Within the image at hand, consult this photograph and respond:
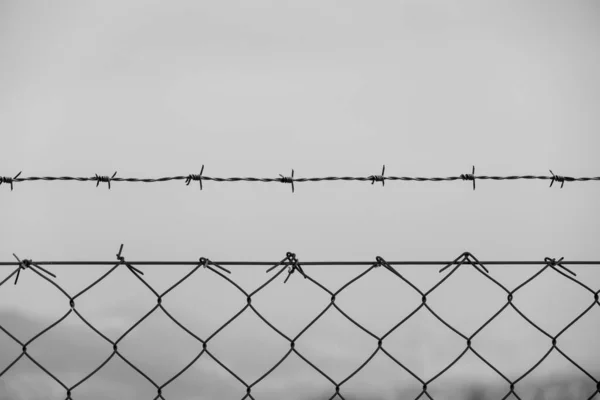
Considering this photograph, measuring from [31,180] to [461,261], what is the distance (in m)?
1.36

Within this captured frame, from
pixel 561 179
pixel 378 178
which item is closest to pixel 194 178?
pixel 378 178


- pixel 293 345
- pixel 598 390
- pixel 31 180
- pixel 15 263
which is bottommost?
pixel 598 390

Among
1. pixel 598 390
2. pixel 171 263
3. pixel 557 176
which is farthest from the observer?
pixel 557 176

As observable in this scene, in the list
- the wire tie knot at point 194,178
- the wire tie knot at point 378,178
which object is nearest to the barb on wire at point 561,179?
the wire tie knot at point 378,178

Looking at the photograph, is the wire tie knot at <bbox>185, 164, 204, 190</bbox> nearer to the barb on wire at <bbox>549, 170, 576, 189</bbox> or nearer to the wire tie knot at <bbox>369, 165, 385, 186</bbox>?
the wire tie knot at <bbox>369, 165, 385, 186</bbox>

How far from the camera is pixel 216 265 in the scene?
4.35 feet

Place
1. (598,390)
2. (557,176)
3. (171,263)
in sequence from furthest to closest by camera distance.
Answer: (557,176)
(598,390)
(171,263)

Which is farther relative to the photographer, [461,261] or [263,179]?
[263,179]

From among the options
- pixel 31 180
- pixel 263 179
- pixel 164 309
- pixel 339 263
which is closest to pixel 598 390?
pixel 339 263

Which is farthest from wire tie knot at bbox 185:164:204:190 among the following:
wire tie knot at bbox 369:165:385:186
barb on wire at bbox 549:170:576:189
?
barb on wire at bbox 549:170:576:189

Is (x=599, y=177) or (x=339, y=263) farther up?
(x=599, y=177)

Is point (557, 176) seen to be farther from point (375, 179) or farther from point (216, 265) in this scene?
→ point (216, 265)

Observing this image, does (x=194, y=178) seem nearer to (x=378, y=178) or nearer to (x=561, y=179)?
(x=378, y=178)

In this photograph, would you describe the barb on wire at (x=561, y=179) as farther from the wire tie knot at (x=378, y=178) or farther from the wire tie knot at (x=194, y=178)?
the wire tie knot at (x=194, y=178)
